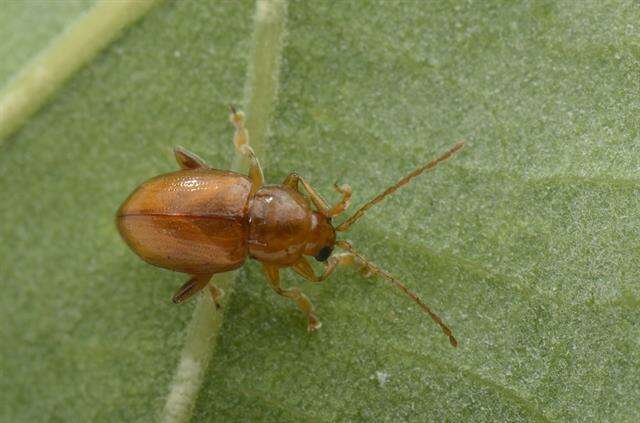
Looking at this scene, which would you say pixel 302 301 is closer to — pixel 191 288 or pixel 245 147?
pixel 191 288

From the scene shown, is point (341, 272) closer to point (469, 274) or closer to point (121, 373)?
point (469, 274)

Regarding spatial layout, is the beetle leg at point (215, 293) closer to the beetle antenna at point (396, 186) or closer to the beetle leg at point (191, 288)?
the beetle leg at point (191, 288)

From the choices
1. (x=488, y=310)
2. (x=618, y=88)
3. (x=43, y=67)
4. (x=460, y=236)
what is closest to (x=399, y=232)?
(x=460, y=236)

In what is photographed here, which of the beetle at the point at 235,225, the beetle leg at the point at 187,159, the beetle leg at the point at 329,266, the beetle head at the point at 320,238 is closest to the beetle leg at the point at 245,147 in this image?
the beetle at the point at 235,225

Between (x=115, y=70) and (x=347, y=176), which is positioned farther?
(x=115, y=70)

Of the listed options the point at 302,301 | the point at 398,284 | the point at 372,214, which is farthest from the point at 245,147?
the point at 398,284
